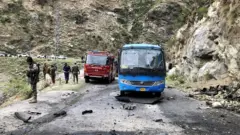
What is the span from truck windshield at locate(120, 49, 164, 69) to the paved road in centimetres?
255

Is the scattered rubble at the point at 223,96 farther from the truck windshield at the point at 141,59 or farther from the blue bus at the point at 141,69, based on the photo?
the truck windshield at the point at 141,59

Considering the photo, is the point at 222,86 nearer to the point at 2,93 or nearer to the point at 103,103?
the point at 103,103

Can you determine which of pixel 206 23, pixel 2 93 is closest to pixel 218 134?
pixel 2 93

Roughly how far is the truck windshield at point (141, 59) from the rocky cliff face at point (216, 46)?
514 cm

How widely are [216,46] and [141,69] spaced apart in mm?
11611

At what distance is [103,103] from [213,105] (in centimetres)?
487

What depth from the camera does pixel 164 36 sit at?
65.9m

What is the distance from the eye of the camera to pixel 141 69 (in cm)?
1744

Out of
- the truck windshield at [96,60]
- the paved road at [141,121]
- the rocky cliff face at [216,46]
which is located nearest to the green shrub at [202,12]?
the rocky cliff face at [216,46]

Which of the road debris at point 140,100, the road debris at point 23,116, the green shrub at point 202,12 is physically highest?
the green shrub at point 202,12

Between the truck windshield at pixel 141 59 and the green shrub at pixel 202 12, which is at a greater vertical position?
the green shrub at pixel 202 12

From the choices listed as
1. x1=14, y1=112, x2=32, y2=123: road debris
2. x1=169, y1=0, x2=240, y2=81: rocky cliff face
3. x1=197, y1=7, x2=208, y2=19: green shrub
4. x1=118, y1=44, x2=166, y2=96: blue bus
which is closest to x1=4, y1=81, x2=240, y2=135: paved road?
x1=14, y1=112, x2=32, y2=123: road debris

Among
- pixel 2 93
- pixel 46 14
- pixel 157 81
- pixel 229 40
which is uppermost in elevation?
pixel 46 14

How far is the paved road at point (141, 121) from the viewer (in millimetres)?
10281
